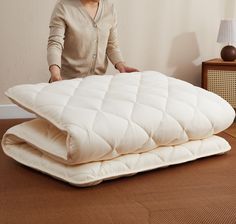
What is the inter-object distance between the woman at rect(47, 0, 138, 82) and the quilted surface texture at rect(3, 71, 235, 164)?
48cm

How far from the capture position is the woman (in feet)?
6.06

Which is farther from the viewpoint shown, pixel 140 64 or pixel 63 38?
pixel 140 64

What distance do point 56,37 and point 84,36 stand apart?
16 cm

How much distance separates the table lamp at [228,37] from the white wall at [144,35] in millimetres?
239

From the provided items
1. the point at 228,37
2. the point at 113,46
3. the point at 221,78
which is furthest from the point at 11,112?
the point at 228,37

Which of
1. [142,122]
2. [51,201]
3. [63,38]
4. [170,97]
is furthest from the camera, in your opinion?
[63,38]

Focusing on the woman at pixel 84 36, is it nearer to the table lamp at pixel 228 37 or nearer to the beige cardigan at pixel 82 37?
the beige cardigan at pixel 82 37

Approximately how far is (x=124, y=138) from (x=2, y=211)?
376 mm

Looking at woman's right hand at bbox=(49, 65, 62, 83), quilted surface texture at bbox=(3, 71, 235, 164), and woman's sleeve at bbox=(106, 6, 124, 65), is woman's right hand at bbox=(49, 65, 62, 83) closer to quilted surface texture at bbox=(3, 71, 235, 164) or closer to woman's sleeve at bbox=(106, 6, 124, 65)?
quilted surface texture at bbox=(3, 71, 235, 164)

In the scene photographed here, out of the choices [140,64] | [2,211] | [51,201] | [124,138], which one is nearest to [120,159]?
[124,138]

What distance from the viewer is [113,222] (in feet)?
2.95

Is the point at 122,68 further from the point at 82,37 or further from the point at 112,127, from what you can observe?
the point at 112,127

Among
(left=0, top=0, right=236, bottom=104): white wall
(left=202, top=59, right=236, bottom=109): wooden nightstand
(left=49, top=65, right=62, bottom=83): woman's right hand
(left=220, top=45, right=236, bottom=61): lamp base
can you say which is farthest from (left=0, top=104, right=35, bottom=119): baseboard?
(left=220, top=45, right=236, bottom=61): lamp base

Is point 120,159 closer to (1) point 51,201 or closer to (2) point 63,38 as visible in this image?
(1) point 51,201
